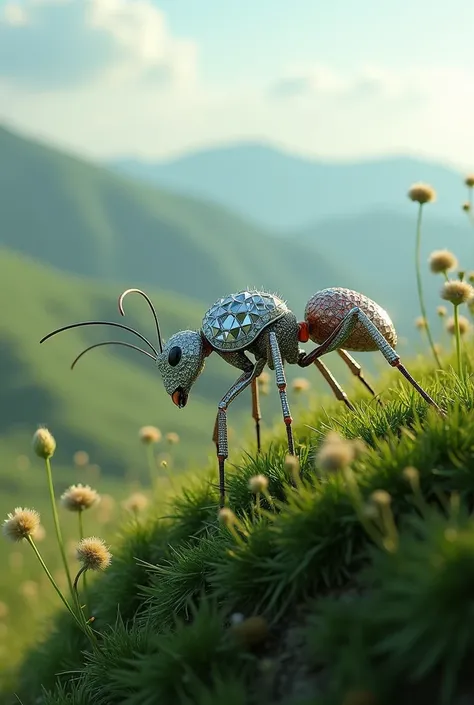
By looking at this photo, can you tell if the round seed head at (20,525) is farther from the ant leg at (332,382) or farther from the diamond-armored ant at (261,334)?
the ant leg at (332,382)

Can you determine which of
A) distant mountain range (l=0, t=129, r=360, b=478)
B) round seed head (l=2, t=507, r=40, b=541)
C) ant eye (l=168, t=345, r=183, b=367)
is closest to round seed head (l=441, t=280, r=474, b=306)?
ant eye (l=168, t=345, r=183, b=367)

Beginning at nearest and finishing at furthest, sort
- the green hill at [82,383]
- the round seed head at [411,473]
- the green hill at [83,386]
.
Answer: the round seed head at [411,473]
the green hill at [83,386]
the green hill at [82,383]

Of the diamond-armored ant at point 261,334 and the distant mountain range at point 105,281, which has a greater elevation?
the distant mountain range at point 105,281

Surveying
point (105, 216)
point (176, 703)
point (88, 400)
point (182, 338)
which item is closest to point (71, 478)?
point (88, 400)

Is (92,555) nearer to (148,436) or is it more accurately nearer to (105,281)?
(148,436)

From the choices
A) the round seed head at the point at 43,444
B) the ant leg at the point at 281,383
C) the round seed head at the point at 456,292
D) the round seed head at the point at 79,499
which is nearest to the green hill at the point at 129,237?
the round seed head at the point at 456,292

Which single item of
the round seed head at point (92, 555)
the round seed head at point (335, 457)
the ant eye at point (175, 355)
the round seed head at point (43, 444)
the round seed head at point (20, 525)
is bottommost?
the round seed head at point (335, 457)
